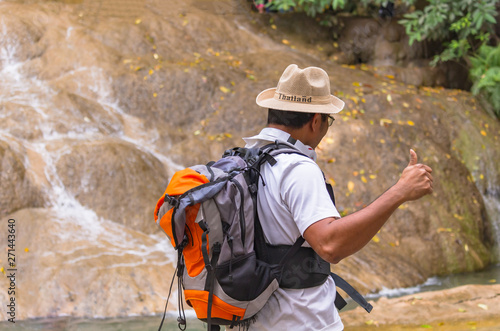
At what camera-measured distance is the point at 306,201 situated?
2.20 metres

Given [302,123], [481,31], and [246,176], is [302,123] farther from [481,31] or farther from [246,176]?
[481,31]

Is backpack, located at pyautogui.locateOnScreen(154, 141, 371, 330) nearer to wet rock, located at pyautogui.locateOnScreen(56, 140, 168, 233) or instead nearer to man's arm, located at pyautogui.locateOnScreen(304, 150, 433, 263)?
man's arm, located at pyautogui.locateOnScreen(304, 150, 433, 263)

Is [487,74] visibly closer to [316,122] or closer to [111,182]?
[111,182]

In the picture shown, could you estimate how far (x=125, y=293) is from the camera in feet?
22.1

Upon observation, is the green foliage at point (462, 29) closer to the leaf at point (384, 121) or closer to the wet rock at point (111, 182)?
the leaf at point (384, 121)

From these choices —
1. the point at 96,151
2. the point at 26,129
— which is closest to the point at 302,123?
the point at 96,151

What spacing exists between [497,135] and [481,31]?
7.75 feet

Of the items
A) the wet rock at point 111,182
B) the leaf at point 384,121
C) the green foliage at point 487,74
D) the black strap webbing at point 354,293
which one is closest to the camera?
the black strap webbing at point 354,293

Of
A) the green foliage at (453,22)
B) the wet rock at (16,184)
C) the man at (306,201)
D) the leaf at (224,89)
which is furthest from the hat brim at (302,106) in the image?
the green foliage at (453,22)

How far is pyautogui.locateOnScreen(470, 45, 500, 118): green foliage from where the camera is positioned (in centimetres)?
1055

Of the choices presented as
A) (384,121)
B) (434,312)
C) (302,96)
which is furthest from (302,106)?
(384,121)

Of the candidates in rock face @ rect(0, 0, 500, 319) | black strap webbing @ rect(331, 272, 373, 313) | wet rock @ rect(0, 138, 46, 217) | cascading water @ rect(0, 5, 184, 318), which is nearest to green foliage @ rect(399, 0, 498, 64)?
rock face @ rect(0, 0, 500, 319)

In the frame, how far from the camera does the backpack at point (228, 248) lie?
2293mm

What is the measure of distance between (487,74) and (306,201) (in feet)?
31.1
